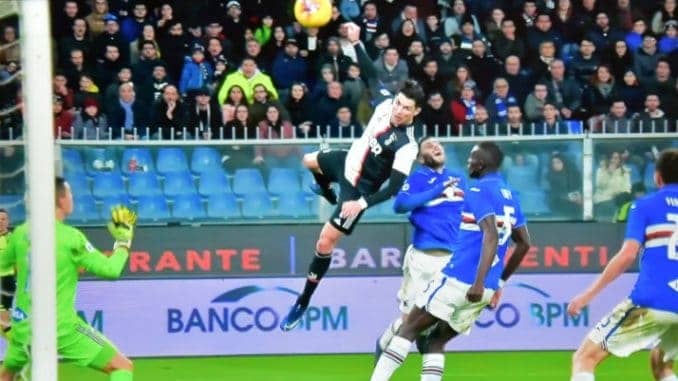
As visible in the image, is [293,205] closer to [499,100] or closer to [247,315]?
[247,315]

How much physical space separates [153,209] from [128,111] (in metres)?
1.92

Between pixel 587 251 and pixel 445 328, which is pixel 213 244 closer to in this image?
pixel 587 251

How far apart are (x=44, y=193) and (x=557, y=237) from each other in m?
8.74

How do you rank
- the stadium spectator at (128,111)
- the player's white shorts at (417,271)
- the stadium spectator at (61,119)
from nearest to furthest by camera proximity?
the player's white shorts at (417,271) < the stadium spectator at (61,119) < the stadium spectator at (128,111)

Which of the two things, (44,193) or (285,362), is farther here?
(285,362)

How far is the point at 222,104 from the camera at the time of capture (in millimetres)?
17062

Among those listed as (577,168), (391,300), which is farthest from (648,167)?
(391,300)

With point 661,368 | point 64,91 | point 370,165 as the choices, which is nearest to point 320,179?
point 370,165

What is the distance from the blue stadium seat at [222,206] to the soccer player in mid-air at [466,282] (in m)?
4.63

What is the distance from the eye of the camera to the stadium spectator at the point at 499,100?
1748 centimetres

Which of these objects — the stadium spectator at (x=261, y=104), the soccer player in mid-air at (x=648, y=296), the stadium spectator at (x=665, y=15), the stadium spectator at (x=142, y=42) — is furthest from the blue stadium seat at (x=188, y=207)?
the stadium spectator at (x=665, y=15)

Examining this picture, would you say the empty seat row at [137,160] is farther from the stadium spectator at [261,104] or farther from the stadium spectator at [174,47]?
the stadium spectator at [174,47]

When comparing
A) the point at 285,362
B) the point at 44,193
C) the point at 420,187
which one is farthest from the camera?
the point at 285,362

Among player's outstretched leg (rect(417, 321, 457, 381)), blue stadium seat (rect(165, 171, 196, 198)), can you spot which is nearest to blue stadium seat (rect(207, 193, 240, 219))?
blue stadium seat (rect(165, 171, 196, 198))
